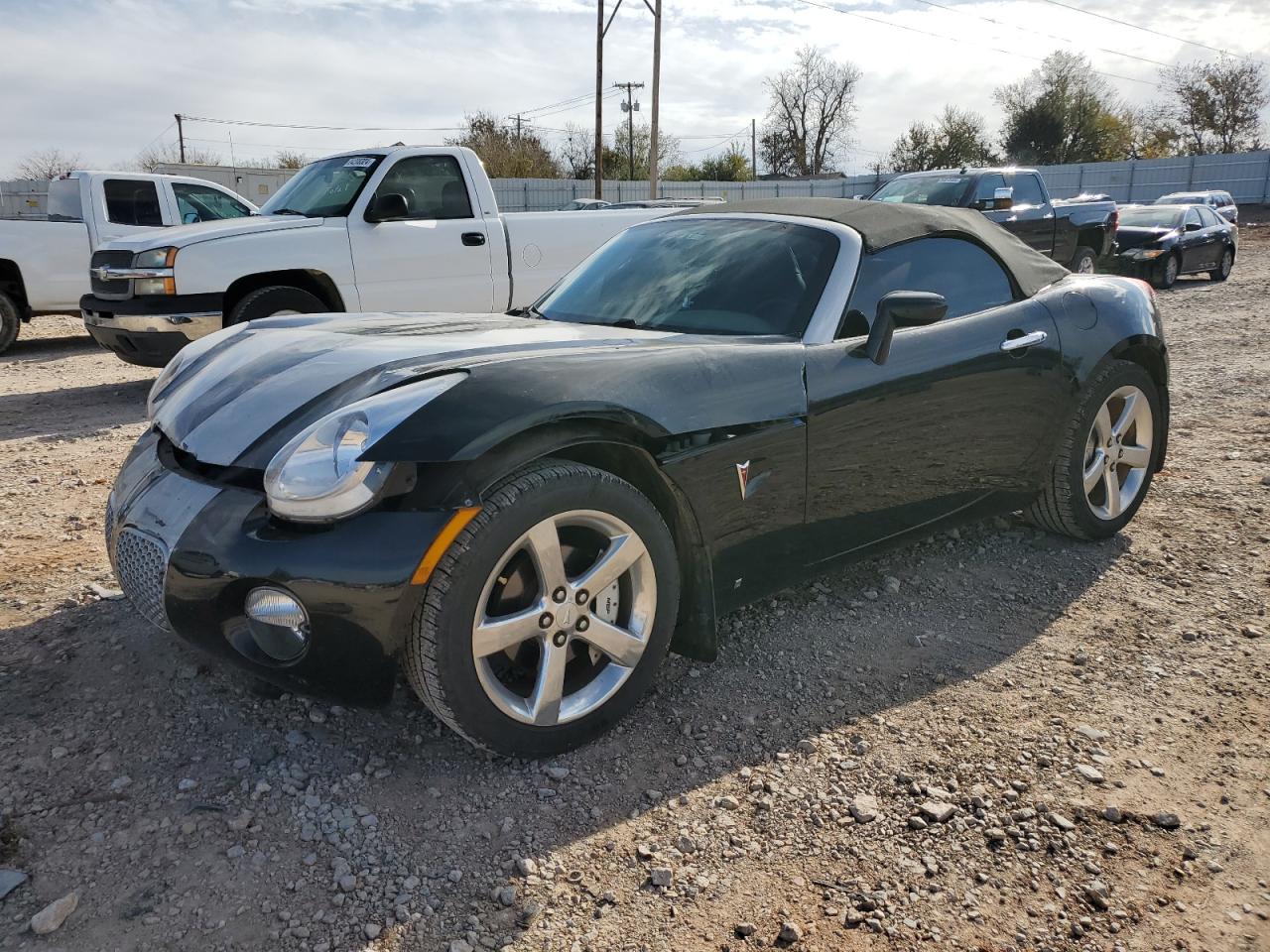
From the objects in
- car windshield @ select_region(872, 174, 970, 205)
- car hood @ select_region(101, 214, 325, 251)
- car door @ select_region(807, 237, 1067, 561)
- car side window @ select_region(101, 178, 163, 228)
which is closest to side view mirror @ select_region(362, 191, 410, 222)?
car hood @ select_region(101, 214, 325, 251)

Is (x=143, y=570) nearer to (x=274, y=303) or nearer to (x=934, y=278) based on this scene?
(x=934, y=278)

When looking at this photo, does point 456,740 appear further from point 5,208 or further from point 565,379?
point 5,208

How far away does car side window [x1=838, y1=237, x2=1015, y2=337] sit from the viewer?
3227 millimetres

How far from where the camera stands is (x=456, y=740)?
8.66ft

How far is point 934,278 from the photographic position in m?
3.52

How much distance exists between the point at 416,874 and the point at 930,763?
1375 millimetres

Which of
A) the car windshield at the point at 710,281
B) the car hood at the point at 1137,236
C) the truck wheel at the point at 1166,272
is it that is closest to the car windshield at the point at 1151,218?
the car hood at the point at 1137,236

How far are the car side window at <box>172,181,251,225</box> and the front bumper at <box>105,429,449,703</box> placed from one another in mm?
9566

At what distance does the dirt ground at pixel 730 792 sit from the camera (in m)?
2.02

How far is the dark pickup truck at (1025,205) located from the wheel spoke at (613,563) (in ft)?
36.0

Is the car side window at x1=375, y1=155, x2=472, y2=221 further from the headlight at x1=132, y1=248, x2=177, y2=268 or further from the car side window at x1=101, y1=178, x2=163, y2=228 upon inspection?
the car side window at x1=101, y1=178, x2=163, y2=228

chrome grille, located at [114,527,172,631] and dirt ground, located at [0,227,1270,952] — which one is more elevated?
chrome grille, located at [114,527,172,631]

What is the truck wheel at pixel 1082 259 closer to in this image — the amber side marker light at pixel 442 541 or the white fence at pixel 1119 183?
the amber side marker light at pixel 442 541

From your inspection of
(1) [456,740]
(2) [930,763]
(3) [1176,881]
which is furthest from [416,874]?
(3) [1176,881]
